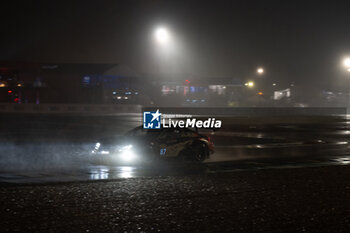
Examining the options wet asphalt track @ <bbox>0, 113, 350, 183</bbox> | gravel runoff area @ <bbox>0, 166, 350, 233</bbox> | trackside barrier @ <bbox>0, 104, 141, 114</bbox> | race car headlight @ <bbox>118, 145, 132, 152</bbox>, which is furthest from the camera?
trackside barrier @ <bbox>0, 104, 141, 114</bbox>

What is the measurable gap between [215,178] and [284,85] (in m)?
99.6

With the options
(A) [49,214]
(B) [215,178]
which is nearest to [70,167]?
(B) [215,178]

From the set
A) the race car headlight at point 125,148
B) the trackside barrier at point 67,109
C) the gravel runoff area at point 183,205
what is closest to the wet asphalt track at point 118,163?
the race car headlight at point 125,148

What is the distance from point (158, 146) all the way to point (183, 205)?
6.38 m

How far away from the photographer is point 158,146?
14.7 meters

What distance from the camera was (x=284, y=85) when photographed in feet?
355

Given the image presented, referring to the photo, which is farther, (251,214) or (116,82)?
(116,82)

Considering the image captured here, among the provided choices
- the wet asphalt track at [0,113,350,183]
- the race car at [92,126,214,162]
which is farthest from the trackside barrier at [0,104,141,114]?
the race car at [92,126,214,162]

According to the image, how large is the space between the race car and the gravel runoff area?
9.80 feet

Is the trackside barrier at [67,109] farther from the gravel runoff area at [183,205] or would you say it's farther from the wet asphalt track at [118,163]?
the gravel runoff area at [183,205]

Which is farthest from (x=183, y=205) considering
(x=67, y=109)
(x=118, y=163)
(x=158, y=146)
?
(x=67, y=109)

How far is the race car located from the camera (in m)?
14.7

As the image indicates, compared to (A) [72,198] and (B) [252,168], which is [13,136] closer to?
(B) [252,168]

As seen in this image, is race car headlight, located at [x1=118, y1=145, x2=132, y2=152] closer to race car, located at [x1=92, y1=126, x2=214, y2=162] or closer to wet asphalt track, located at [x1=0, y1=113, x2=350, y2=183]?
race car, located at [x1=92, y1=126, x2=214, y2=162]
